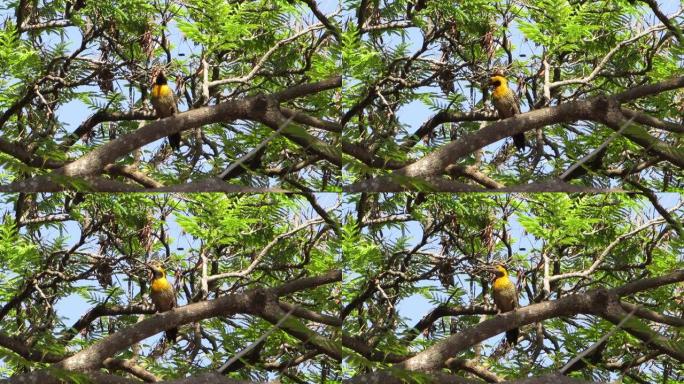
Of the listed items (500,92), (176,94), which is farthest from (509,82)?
(176,94)

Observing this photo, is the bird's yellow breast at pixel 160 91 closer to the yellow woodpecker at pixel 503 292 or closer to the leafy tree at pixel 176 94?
the leafy tree at pixel 176 94

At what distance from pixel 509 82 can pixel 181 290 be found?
1.70m

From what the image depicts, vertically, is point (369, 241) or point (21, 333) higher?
point (369, 241)

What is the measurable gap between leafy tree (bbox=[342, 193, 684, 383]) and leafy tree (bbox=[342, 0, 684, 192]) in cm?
16

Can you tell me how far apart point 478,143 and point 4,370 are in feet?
7.77

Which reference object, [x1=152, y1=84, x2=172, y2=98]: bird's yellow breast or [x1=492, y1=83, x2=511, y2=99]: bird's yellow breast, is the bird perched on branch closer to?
[x1=492, y1=83, x2=511, y2=99]: bird's yellow breast

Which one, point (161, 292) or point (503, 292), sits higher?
point (503, 292)

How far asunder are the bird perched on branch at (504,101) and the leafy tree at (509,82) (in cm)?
3

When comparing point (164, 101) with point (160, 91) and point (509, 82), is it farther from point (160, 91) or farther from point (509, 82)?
point (509, 82)

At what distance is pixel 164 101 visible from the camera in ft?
21.6

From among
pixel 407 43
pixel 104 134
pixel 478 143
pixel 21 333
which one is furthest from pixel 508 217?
pixel 21 333

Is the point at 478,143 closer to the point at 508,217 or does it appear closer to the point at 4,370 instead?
the point at 508,217

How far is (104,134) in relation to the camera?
6.69m

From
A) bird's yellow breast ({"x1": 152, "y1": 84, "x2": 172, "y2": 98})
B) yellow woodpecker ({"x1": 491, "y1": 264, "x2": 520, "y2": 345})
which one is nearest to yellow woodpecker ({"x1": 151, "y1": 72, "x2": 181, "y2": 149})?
bird's yellow breast ({"x1": 152, "y1": 84, "x2": 172, "y2": 98})
